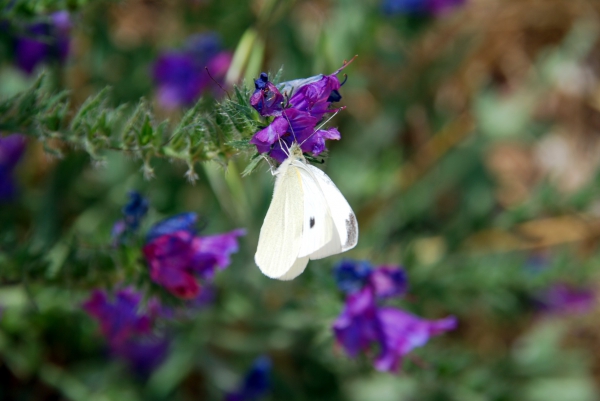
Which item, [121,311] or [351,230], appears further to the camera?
[121,311]

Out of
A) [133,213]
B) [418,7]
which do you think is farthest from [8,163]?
[418,7]

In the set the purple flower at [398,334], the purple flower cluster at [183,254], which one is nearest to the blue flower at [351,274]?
the purple flower at [398,334]

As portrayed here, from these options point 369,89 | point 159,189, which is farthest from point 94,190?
point 369,89

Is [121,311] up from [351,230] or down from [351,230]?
up

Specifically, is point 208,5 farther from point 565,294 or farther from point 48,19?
point 565,294

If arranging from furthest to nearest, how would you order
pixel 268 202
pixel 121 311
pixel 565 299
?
pixel 565 299, pixel 268 202, pixel 121 311

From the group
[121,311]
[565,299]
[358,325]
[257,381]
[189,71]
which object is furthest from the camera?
[565,299]

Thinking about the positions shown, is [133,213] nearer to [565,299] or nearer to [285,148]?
[285,148]

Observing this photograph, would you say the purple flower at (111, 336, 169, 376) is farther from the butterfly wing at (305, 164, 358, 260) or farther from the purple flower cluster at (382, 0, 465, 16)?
the purple flower cluster at (382, 0, 465, 16)
